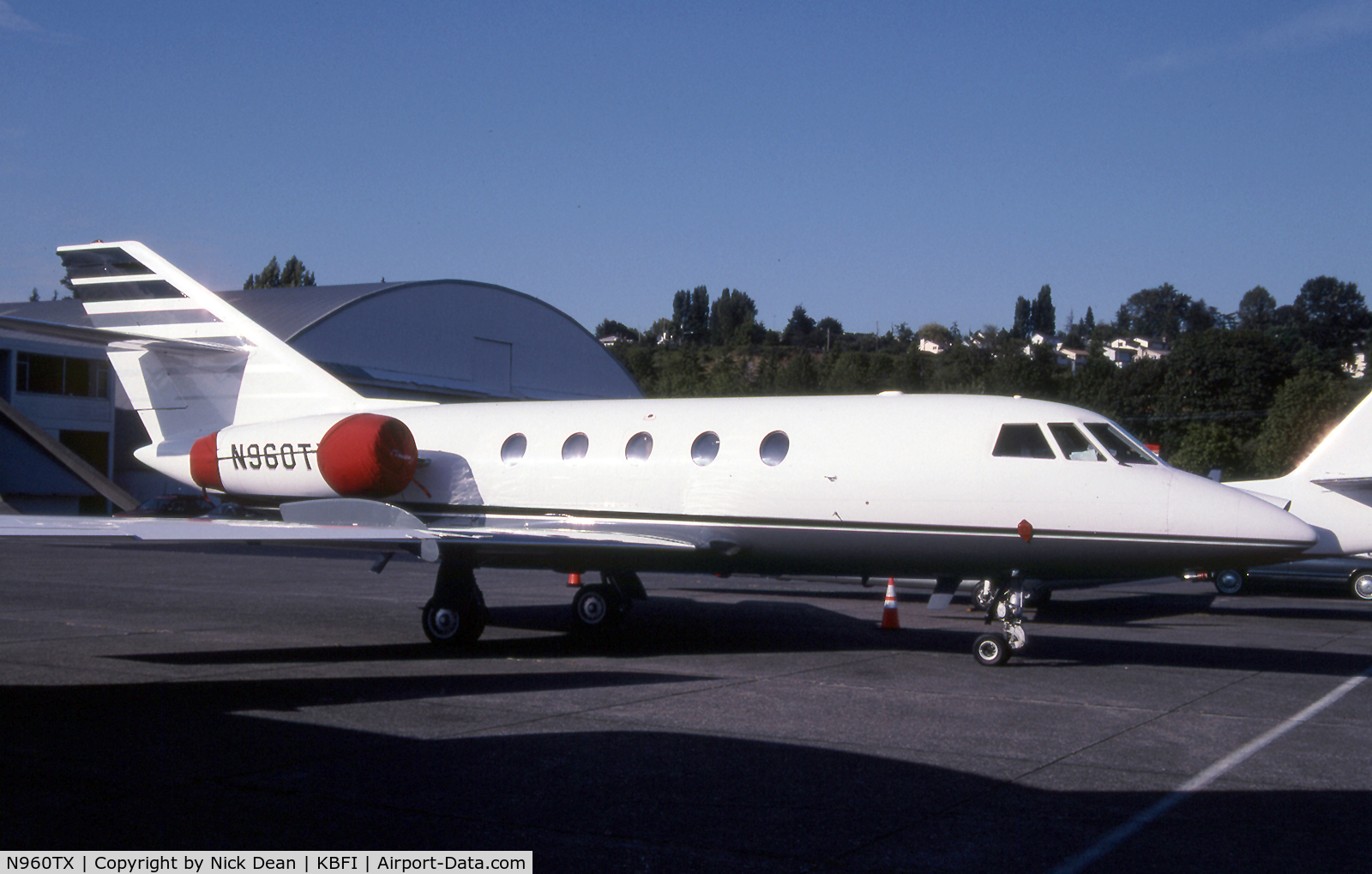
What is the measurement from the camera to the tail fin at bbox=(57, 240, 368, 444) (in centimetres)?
1484

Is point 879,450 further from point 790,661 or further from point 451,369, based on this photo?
point 451,369

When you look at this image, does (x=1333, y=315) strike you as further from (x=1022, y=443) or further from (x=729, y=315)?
(x=1022, y=443)

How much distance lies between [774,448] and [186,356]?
8.37 meters

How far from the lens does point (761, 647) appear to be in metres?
12.4

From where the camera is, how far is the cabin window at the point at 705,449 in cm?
1188

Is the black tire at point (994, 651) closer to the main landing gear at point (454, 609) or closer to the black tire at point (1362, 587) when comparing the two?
the main landing gear at point (454, 609)

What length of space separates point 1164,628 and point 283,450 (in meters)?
12.0

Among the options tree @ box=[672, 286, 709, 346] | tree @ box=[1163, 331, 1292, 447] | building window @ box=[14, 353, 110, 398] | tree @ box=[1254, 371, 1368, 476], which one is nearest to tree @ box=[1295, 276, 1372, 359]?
tree @ box=[1163, 331, 1292, 447]

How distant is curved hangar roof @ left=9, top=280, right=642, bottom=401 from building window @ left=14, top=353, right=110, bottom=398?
1793 mm

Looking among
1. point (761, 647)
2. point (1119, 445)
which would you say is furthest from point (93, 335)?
point (1119, 445)

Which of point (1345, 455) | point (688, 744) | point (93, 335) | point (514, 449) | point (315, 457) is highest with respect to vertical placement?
point (93, 335)

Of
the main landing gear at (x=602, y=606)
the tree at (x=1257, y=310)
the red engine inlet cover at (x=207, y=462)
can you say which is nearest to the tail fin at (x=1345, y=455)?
the main landing gear at (x=602, y=606)

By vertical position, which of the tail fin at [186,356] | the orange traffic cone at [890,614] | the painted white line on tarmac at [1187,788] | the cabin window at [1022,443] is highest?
the tail fin at [186,356]

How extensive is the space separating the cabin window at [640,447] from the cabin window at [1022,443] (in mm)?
3683
